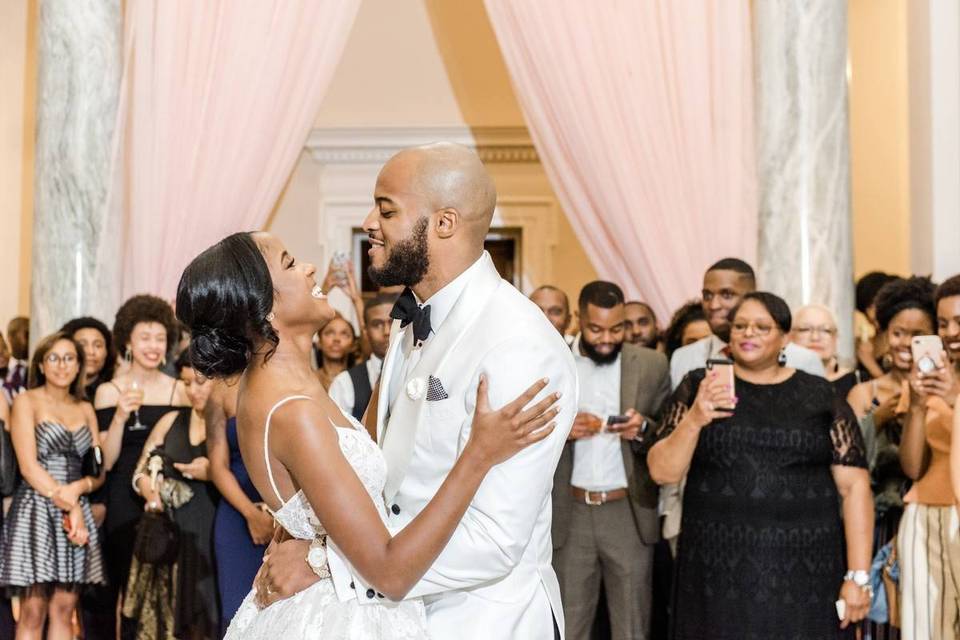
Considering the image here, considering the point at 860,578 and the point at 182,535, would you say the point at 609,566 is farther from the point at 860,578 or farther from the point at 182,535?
the point at 182,535

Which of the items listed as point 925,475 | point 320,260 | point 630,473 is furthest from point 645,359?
point 320,260

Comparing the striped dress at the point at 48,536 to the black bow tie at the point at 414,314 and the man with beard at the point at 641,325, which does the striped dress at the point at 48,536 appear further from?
the black bow tie at the point at 414,314

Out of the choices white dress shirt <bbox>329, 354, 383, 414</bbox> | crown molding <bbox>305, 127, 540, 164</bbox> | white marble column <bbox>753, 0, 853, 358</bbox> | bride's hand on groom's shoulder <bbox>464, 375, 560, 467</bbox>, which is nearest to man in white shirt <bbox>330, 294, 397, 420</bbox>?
white dress shirt <bbox>329, 354, 383, 414</bbox>

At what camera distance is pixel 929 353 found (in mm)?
4508

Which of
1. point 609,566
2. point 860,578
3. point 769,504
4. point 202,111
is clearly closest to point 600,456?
point 609,566

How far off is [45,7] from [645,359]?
13.3 feet

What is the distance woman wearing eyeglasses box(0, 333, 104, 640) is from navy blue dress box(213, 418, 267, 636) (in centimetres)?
83

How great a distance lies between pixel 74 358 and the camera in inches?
230

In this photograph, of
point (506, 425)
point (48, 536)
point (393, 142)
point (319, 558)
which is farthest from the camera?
point (393, 142)

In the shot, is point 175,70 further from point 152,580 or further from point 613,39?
point 152,580

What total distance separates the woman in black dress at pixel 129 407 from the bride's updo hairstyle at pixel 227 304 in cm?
316

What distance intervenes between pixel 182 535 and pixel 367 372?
1.12 meters

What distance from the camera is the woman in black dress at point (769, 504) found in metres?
4.53

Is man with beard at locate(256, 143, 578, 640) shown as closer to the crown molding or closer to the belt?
the belt
